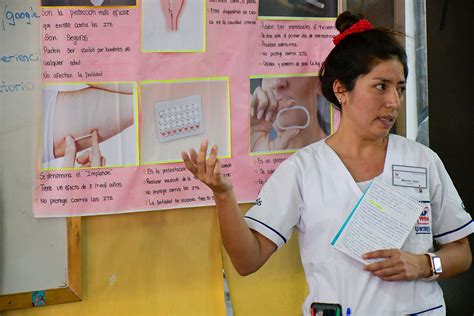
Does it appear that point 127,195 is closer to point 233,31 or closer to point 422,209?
point 233,31

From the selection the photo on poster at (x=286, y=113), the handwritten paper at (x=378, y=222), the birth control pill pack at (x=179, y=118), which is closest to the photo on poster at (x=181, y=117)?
the birth control pill pack at (x=179, y=118)

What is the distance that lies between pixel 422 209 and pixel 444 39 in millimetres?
940

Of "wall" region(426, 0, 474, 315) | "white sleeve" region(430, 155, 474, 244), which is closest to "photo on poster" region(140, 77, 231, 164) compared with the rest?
"white sleeve" region(430, 155, 474, 244)

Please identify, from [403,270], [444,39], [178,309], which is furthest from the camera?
[444,39]

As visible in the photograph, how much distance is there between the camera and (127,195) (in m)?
1.58

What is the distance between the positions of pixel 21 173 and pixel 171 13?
641mm

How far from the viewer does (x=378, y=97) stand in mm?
1413

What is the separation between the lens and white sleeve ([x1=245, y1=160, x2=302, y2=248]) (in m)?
1.42

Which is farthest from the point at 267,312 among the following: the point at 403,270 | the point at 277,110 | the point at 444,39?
the point at 444,39

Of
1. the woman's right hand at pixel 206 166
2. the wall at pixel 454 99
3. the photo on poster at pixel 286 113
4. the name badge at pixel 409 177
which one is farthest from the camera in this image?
the wall at pixel 454 99

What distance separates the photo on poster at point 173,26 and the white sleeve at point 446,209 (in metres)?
0.78

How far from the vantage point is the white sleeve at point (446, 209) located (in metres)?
1.48

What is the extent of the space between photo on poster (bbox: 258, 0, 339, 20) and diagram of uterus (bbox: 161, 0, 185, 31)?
27 centimetres

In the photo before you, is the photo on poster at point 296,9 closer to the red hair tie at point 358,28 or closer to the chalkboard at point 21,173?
the red hair tie at point 358,28
